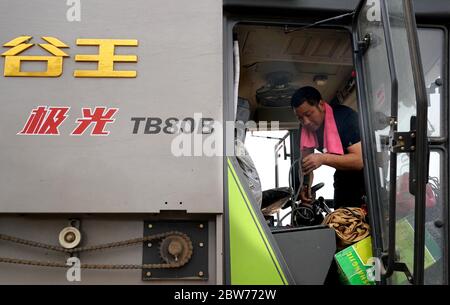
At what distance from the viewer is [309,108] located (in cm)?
287

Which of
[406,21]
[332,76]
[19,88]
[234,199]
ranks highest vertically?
[332,76]

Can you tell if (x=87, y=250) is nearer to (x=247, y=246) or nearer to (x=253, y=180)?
(x=247, y=246)

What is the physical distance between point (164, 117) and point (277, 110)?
5.37 feet

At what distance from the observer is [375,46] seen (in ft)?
7.01

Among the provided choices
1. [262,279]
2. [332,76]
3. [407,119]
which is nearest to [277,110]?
[332,76]

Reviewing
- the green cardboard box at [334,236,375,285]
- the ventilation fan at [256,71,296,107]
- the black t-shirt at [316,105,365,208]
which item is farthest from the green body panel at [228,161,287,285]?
the ventilation fan at [256,71,296,107]

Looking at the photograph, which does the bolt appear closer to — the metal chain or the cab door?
the metal chain

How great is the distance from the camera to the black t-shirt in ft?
8.49

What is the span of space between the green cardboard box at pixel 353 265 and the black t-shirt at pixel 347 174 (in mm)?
561

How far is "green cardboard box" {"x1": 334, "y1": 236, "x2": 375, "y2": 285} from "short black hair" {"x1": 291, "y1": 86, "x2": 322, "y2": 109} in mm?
1063

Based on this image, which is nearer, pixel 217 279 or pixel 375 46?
pixel 217 279

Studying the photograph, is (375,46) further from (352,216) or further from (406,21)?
(352,216)

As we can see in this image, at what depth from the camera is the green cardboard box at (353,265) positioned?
205 centimetres

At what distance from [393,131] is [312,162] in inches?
29.9
